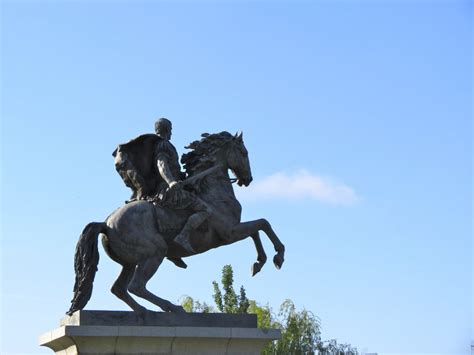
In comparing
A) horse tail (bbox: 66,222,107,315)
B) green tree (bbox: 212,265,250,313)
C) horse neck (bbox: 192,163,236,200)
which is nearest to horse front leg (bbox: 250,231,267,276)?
horse neck (bbox: 192,163,236,200)

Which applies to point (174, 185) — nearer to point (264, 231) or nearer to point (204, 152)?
point (204, 152)

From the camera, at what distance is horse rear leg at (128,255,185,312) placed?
13.1m

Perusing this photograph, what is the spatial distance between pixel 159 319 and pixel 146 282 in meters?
0.50

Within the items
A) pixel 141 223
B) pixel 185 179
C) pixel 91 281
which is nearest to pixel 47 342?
pixel 91 281

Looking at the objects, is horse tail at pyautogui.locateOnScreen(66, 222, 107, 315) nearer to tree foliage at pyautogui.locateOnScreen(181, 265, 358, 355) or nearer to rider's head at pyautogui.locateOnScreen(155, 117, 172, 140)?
rider's head at pyautogui.locateOnScreen(155, 117, 172, 140)

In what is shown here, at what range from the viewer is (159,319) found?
13008 millimetres

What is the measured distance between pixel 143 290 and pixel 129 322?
1.54 ft

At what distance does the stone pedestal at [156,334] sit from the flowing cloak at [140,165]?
1.74m

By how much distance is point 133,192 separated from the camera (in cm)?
1384

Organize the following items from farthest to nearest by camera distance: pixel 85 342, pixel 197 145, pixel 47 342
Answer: pixel 197 145
pixel 47 342
pixel 85 342

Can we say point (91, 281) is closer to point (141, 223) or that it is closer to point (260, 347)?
point (141, 223)

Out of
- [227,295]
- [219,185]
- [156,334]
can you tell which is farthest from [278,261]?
[227,295]

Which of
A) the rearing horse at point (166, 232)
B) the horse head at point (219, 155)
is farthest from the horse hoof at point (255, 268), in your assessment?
the horse head at point (219, 155)

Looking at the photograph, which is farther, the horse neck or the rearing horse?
the horse neck
